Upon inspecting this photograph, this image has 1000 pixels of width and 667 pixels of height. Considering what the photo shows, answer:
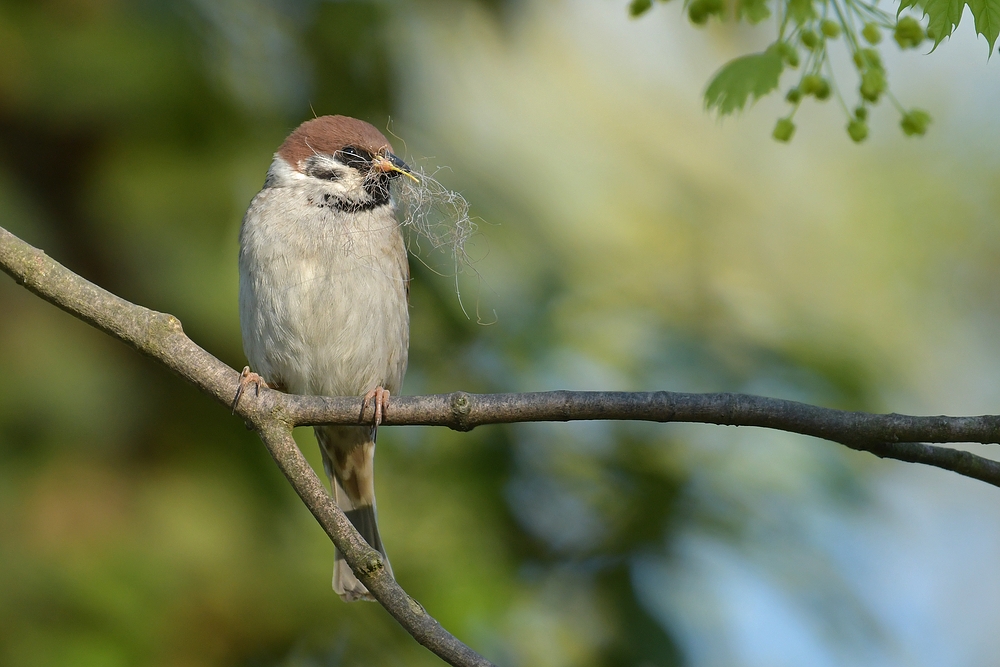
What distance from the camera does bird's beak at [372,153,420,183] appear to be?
3552 millimetres

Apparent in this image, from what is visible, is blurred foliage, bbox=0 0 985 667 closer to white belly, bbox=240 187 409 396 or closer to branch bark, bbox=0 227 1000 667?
white belly, bbox=240 187 409 396

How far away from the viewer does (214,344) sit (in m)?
4.73

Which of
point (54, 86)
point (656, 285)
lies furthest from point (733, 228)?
point (54, 86)

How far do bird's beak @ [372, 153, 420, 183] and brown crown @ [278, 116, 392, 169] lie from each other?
1.6 inches

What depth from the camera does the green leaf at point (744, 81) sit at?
2.83m

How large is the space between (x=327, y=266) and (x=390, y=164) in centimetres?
46

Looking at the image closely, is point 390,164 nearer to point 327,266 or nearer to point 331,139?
point 331,139

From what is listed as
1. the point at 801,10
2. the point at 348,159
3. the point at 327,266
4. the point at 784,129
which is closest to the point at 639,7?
the point at 801,10

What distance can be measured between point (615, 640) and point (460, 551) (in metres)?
0.80

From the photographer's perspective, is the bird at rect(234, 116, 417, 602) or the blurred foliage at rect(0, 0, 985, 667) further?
the blurred foliage at rect(0, 0, 985, 667)

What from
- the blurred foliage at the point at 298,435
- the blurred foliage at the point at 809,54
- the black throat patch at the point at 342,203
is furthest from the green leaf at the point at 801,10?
the blurred foliage at the point at 298,435

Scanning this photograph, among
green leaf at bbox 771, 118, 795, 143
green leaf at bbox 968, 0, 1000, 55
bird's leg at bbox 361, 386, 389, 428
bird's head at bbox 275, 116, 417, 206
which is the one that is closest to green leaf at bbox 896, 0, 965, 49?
green leaf at bbox 968, 0, 1000, 55

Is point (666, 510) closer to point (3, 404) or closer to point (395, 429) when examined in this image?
point (395, 429)

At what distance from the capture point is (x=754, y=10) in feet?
8.96
